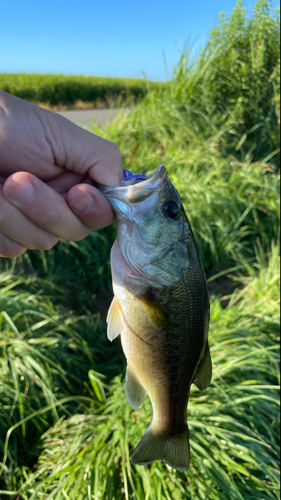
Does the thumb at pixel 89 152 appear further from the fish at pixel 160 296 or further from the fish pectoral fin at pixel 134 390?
the fish pectoral fin at pixel 134 390

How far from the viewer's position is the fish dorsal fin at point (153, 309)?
1.18m

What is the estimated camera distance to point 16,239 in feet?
4.43

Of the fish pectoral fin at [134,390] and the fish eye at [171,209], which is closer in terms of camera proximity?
the fish eye at [171,209]

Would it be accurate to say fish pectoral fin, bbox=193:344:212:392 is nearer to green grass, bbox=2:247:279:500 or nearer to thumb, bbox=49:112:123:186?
thumb, bbox=49:112:123:186

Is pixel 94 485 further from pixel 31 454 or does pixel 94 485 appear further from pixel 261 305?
pixel 261 305

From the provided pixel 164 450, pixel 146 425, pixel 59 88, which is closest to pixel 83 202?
pixel 164 450

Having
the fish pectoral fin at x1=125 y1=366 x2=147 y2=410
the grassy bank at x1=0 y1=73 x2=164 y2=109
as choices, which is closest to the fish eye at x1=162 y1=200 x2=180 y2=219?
the fish pectoral fin at x1=125 y1=366 x2=147 y2=410

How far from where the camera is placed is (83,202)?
126 cm

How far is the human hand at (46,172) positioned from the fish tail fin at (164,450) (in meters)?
0.88

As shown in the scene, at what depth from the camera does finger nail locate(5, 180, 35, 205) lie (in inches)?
45.6

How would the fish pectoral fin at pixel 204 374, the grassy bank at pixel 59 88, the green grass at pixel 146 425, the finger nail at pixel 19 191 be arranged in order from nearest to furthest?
the finger nail at pixel 19 191
the fish pectoral fin at pixel 204 374
the green grass at pixel 146 425
the grassy bank at pixel 59 88

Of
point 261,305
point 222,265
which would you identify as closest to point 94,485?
point 261,305

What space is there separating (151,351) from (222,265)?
299 cm

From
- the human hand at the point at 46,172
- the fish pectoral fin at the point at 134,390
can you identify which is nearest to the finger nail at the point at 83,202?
the human hand at the point at 46,172
